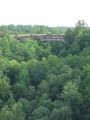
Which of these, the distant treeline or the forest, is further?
the distant treeline

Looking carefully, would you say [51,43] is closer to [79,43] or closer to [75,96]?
[79,43]

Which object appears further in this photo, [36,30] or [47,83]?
[36,30]

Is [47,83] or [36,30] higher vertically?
[47,83]

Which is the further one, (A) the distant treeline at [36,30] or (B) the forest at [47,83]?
(A) the distant treeline at [36,30]

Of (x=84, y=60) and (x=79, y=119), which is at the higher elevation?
(x=84, y=60)

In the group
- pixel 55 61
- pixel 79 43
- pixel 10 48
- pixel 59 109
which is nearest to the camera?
pixel 59 109

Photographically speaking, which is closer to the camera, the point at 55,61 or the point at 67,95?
the point at 67,95

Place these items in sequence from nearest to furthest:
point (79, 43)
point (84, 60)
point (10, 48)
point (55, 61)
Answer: point (84, 60)
point (55, 61)
point (79, 43)
point (10, 48)

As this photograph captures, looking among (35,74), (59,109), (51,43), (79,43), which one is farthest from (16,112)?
(51,43)
